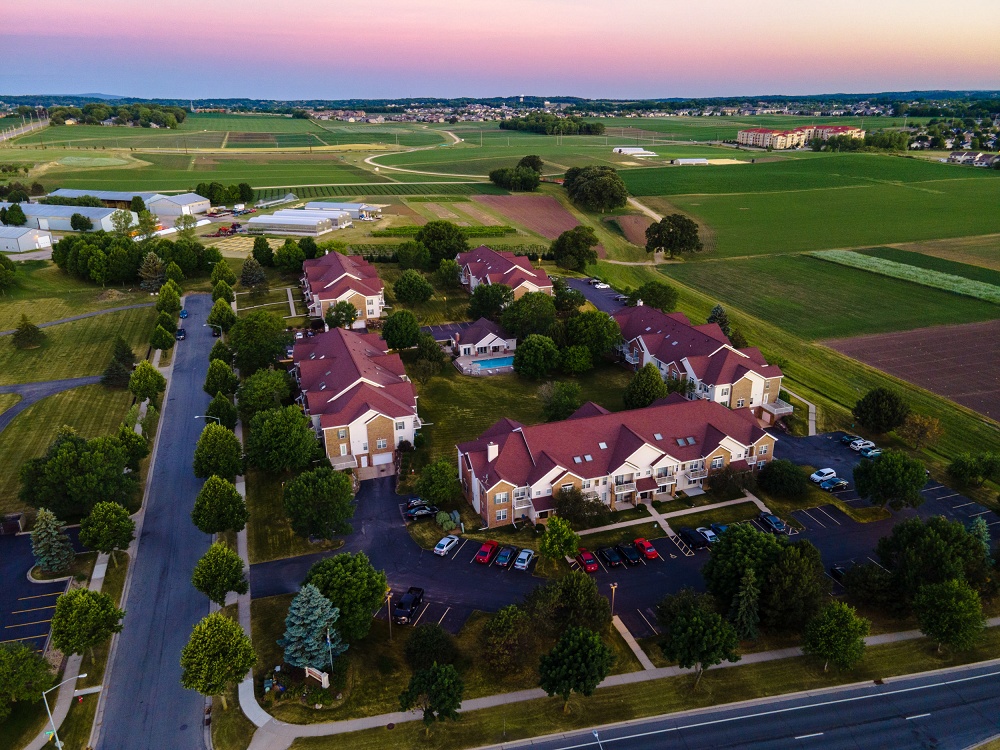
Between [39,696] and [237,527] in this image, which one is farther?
[237,527]

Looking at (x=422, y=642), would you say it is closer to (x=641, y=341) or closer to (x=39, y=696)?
(x=39, y=696)

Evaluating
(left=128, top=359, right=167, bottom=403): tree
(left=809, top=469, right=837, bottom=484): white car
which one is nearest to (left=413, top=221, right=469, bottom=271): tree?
(left=128, top=359, right=167, bottom=403): tree

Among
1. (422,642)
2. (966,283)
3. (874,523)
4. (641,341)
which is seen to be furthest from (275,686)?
(966,283)

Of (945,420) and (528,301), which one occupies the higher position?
(528,301)

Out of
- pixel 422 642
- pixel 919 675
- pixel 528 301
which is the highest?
pixel 528 301

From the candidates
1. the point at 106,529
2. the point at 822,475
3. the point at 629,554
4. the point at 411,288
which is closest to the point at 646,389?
the point at 822,475

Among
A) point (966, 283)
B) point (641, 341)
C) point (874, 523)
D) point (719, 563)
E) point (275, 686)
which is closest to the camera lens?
point (275, 686)

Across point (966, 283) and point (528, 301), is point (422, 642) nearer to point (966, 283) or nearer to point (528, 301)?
point (528, 301)

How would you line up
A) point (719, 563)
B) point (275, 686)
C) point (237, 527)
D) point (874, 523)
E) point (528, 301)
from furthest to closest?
point (528, 301) < point (874, 523) < point (237, 527) < point (719, 563) < point (275, 686)
